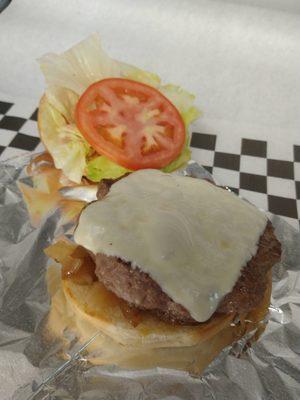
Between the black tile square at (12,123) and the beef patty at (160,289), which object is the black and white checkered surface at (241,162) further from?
the beef patty at (160,289)

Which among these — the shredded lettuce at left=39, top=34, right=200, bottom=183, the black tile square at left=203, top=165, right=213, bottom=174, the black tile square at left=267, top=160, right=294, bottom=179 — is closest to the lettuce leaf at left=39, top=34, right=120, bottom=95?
the shredded lettuce at left=39, top=34, right=200, bottom=183

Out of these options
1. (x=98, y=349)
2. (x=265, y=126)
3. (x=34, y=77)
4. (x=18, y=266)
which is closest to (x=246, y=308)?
(x=98, y=349)

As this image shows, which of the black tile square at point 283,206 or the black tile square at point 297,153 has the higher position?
the black tile square at point 297,153

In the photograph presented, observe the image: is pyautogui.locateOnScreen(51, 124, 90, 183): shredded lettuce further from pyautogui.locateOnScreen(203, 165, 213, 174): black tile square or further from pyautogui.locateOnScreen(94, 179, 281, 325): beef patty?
pyautogui.locateOnScreen(94, 179, 281, 325): beef patty

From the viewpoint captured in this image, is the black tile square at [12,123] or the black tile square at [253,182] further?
the black tile square at [12,123]

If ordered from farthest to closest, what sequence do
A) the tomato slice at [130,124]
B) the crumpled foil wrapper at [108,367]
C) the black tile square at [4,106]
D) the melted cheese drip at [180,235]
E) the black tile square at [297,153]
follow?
the black tile square at [4,106] < the black tile square at [297,153] < the tomato slice at [130,124] < the crumpled foil wrapper at [108,367] < the melted cheese drip at [180,235]

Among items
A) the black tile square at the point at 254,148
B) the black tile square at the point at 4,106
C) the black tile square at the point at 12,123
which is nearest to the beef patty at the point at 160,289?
the black tile square at the point at 254,148
